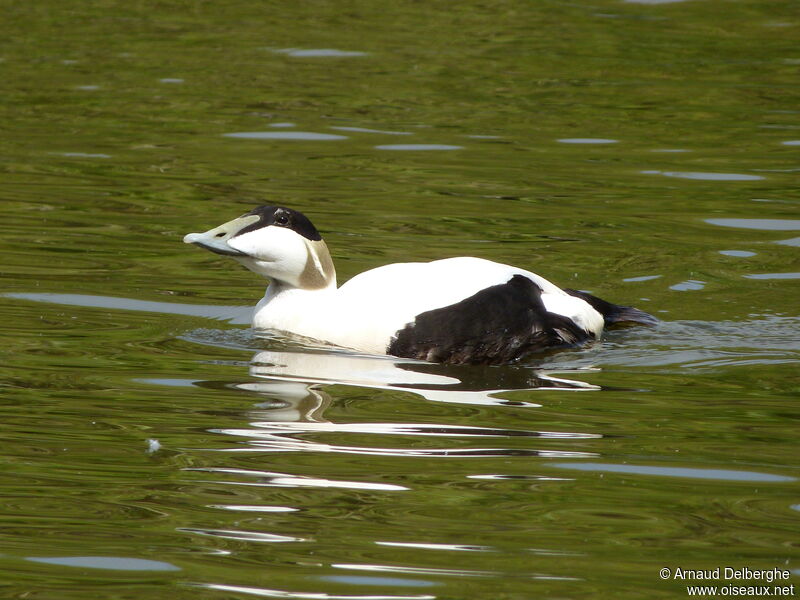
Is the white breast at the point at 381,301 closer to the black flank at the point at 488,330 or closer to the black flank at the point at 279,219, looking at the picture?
the black flank at the point at 488,330

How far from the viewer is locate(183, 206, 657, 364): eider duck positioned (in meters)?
6.49

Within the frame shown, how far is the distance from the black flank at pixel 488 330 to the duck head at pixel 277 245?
64cm

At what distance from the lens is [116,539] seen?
4.16m

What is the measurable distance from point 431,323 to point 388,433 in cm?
130

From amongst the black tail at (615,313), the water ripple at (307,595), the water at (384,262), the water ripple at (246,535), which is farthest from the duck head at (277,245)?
the water ripple at (307,595)

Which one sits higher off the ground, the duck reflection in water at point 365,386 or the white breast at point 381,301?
the white breast at point 381,301

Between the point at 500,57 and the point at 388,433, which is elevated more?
the point at 500,57

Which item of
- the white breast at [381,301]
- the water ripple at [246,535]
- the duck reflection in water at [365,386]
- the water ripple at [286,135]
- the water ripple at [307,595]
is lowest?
the water ripple at [307,595]

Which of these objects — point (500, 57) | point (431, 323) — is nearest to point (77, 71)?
point (500, 57)

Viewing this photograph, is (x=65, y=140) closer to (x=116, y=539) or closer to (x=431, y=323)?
(x=431, y=323)

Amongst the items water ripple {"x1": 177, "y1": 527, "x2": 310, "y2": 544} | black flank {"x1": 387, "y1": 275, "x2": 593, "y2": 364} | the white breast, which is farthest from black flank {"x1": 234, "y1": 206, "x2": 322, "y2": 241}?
water ripple {"x1": 177, "y1": 527, "x2": 310, "y2": 544}

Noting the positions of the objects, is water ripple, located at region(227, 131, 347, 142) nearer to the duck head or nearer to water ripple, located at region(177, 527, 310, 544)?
the duck head

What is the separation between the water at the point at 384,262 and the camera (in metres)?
4.18

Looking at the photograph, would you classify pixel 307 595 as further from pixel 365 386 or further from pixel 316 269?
pixel 316 269
